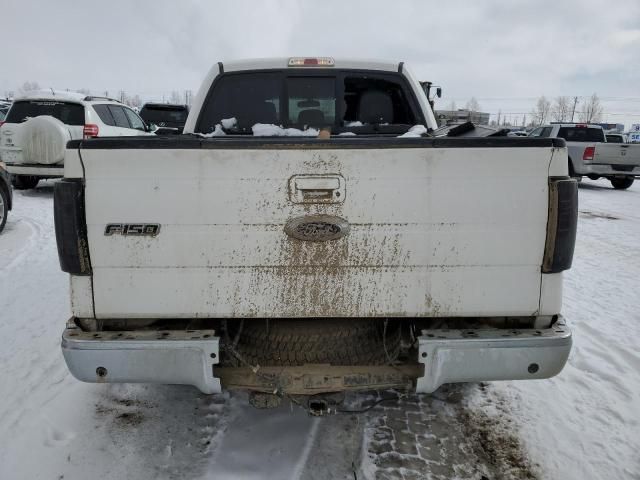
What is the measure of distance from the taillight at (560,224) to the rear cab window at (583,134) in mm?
15981

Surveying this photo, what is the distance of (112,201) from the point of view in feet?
7.62

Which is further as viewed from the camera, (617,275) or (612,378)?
(617,275)

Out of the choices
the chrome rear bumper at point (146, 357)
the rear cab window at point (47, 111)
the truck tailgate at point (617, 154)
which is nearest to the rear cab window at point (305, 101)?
the chrome rear bumper at point (146, 357)

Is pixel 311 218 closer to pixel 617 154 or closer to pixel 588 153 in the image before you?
pixel 588 153

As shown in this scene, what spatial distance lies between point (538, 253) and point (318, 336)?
3.99 feet

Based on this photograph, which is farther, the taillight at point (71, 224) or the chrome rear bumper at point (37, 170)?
the chrome rear bumper at point (37, 170)

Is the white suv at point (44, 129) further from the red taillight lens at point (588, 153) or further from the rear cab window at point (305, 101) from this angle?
the red taillight lens at point (588, 153)

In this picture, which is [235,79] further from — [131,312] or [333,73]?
[131,312]

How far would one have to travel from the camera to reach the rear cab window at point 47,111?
36.4 ft

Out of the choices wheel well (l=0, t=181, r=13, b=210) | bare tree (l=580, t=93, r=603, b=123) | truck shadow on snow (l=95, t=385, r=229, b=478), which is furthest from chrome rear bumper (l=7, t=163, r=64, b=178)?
bare tree (l=580, t=93, r=603, b=123)

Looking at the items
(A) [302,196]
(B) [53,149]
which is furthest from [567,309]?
(B) [53,149]

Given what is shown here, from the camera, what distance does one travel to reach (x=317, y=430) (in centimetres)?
308

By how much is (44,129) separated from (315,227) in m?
10.4

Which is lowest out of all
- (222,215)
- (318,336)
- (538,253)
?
(318,336)
